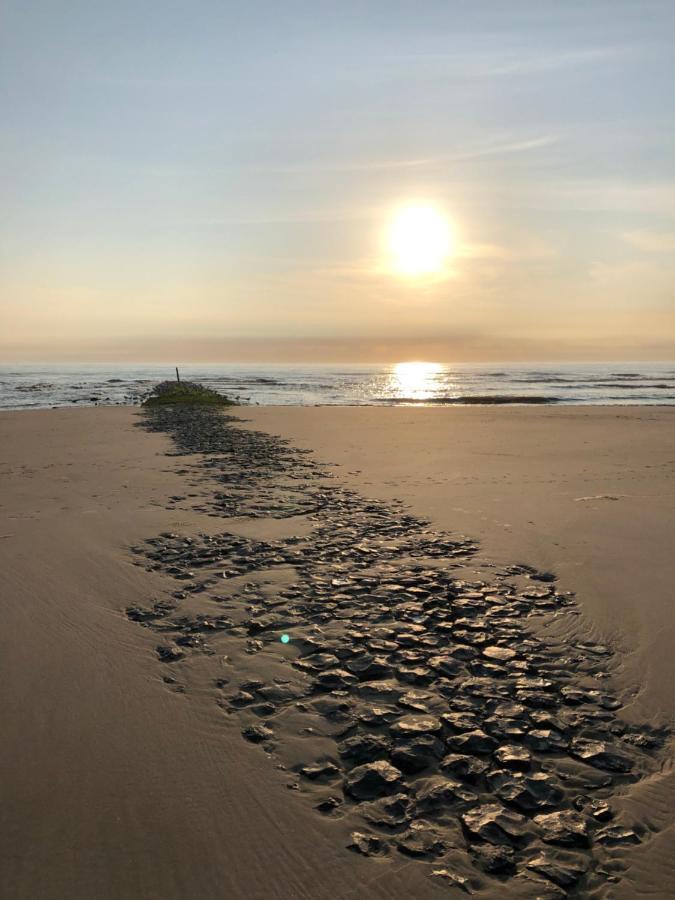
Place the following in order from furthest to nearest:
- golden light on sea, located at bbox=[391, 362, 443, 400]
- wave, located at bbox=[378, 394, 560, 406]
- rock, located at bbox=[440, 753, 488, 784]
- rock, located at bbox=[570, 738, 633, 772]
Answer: golden light on sea, located at bbox=[391, 362, 443, 400] < wave, located at bbox=[378, 394, 560, 406] < rock, located at bbox=[570, 738, 633, 772] < rock, located at bbox=[440, 753, 488, 784]

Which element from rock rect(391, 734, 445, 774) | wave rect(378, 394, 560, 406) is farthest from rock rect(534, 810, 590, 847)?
wave rect(378, 394, 560, 406)

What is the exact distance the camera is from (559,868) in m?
3.06

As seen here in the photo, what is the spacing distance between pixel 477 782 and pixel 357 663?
5.36 ft

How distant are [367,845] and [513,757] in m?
1.22

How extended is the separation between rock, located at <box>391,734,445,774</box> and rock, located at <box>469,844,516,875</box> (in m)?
0.71

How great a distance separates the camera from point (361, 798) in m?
3.60

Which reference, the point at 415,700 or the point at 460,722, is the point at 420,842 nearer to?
the point at 460,722

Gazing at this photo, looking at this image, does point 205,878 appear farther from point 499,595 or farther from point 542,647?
point 499,595

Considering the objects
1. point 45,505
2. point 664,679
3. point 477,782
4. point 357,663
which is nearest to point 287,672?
point 357,663

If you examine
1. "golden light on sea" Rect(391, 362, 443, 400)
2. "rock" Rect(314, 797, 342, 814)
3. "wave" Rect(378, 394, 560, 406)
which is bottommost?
"rock" Rect(314, 797, 342, 814)

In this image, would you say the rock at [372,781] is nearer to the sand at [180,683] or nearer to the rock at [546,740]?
the sand at [180,683]

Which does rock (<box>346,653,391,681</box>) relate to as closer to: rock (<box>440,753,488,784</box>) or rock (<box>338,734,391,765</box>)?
rock (<box>338,734,391,765</box>)

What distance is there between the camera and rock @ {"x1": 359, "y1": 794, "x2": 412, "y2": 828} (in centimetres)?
341

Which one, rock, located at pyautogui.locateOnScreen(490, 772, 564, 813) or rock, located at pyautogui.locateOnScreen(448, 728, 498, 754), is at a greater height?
rock, located at pyautogui.locateOnScreen(448, 728, 498, 754)
